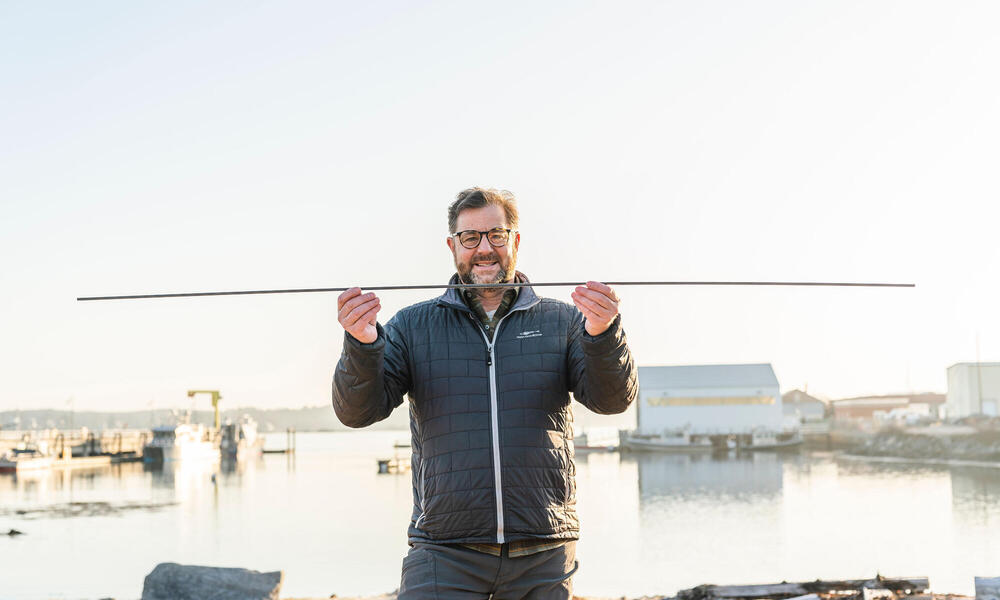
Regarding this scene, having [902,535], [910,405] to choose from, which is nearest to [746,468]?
[902,535]

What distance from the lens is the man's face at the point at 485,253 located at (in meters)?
2.33

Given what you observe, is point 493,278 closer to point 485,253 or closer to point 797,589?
point 485,253

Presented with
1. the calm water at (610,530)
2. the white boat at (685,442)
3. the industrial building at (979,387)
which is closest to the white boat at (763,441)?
the white boat at (685,442)

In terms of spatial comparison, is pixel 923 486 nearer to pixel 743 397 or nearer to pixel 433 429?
pixel 743 397

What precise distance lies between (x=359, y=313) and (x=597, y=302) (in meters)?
0.56

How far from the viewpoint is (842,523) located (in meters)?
25.7

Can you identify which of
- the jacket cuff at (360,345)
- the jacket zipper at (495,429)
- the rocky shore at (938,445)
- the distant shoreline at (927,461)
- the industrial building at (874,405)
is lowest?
the distant shoreline at (927,461)

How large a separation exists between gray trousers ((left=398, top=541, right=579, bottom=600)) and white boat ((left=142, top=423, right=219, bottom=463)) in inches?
2745

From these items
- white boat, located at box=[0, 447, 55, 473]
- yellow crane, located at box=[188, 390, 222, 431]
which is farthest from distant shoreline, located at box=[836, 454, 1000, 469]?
white boat, located at box=[0, 447, 55, 473]

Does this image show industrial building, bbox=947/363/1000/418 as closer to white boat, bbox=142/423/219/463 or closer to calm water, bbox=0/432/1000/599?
calm water, bbox=0/432/1000/599

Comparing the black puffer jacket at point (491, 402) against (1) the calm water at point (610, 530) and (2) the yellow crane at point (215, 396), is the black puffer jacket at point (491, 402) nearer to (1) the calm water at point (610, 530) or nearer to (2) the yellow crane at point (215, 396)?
(1) the calm water at point (610, 530)

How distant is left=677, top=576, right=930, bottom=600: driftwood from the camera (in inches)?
254

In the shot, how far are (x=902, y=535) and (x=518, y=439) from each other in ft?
77.6

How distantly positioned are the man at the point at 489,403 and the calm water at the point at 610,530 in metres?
12.7
